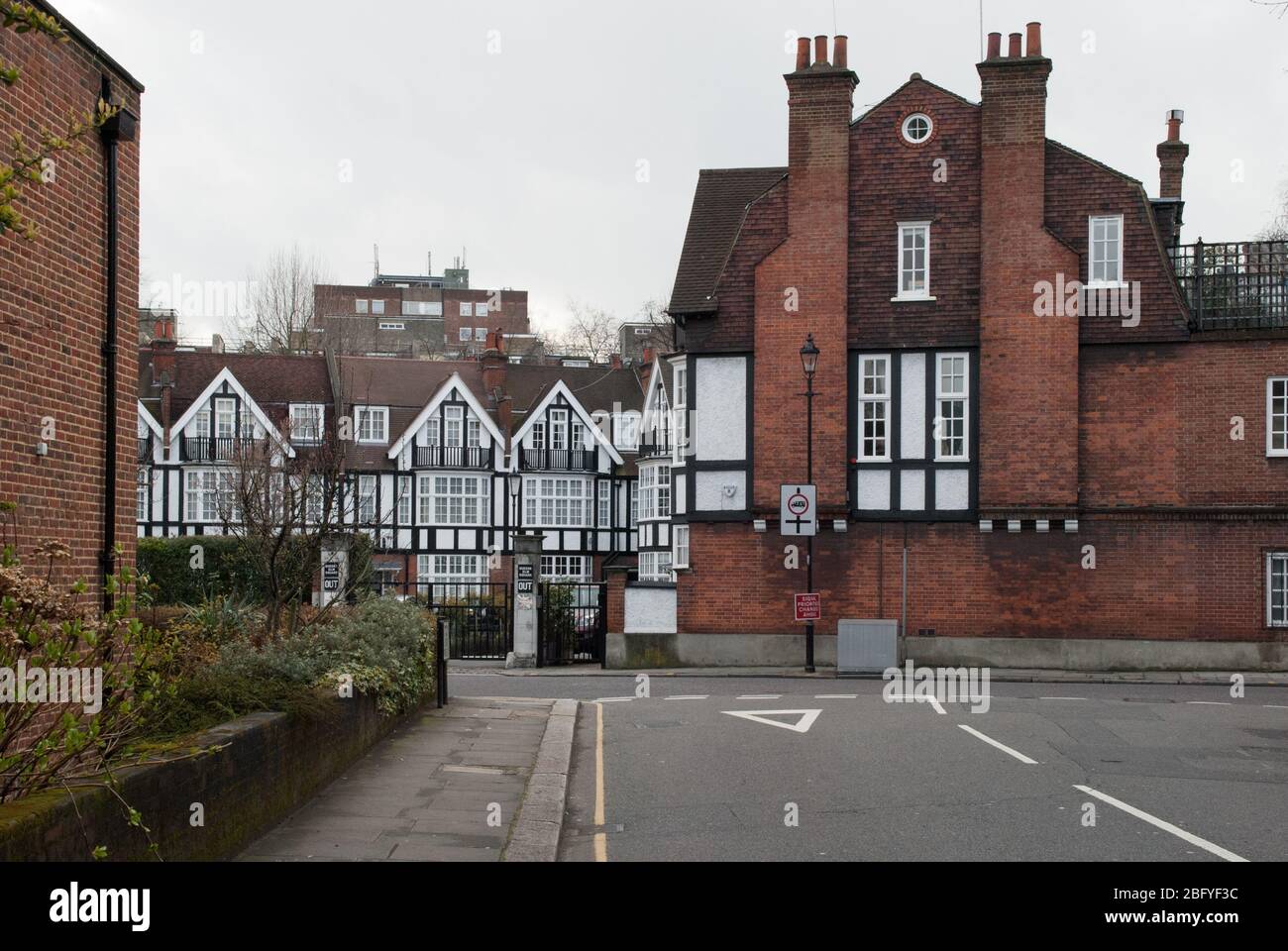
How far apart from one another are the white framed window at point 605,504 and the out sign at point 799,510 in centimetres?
3146

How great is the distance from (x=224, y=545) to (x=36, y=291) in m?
25.0

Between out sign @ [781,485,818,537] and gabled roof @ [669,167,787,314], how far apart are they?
4496 millimetres

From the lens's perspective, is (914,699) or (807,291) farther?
(807,291)

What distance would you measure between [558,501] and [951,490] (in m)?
31.1

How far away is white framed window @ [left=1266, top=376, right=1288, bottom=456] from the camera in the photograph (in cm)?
2462

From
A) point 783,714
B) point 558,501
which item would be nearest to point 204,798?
point 783,714

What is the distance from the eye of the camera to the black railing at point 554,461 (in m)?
55.0

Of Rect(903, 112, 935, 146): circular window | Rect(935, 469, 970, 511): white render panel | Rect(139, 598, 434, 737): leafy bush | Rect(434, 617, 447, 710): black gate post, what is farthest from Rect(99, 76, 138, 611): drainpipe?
Rect(903, 112, 935, 146): circular window

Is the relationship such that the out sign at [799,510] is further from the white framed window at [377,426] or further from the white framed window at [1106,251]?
the white framed window at [377,426]

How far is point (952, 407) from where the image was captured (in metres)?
25.9

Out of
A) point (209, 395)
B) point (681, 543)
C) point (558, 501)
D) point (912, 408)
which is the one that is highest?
point (209, 395)

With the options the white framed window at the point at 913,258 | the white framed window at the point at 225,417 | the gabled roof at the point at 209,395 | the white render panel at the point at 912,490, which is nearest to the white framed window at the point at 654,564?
the gabled roof at the point at 209,395

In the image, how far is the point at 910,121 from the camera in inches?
1038

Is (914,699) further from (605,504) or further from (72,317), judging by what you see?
(605,504)
